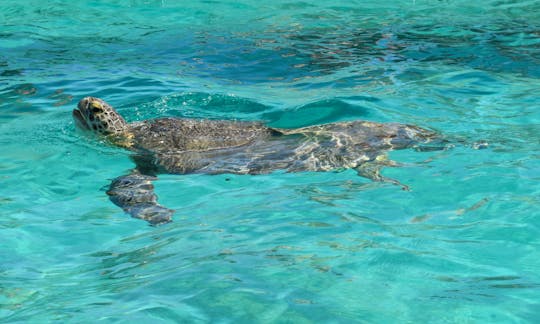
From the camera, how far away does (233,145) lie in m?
6.65

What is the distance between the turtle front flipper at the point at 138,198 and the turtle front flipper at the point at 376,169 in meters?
1.70

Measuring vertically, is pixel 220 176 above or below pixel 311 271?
below

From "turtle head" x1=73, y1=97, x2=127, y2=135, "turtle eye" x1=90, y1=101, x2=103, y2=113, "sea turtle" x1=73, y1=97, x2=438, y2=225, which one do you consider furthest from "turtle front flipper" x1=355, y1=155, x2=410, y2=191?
"turtle eye" x1=90, y1=101, x2=103, y2=113

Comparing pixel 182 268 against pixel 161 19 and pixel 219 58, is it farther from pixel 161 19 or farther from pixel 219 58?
pixel 161 19

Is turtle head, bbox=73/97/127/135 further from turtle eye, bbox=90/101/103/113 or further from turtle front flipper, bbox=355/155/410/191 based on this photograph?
turtle front flipper, bbox=355/155/410/191

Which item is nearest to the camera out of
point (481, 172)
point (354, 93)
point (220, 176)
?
point (481, 172)

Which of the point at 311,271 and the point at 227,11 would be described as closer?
the point at 311,271

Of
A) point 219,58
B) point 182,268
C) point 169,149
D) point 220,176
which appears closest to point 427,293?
point 182,268

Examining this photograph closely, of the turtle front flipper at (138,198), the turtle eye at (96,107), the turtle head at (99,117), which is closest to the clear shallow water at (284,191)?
the turtle front flipper at (138,198)

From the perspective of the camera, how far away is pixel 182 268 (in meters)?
3.91

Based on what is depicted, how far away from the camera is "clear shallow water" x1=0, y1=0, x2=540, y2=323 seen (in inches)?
137

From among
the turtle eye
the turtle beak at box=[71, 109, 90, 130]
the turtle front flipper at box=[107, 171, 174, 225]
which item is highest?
the turtle eye

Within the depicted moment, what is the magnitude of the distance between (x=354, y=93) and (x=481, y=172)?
3185mm

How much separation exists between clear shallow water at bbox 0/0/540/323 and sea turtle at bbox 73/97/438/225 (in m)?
0.18
